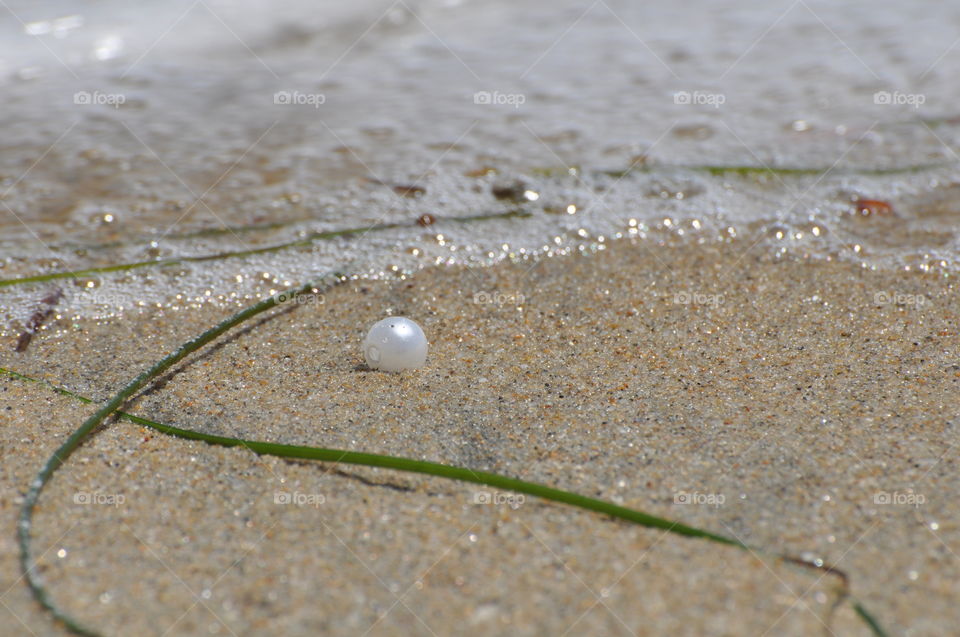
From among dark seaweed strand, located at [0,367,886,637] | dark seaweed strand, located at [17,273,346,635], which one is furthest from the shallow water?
dark seaweed strand, located at [0,367,886,637]

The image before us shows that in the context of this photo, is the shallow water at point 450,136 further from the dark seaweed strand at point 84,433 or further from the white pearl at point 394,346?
the white pearl at point 394,346

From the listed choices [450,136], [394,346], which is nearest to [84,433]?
[394,346]

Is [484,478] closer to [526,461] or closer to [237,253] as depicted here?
[526,461]

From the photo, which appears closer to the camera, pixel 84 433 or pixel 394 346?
pixel 84 433

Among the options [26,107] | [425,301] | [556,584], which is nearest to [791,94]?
[425,301]

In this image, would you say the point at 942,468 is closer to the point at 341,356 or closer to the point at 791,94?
the point at 341,356
